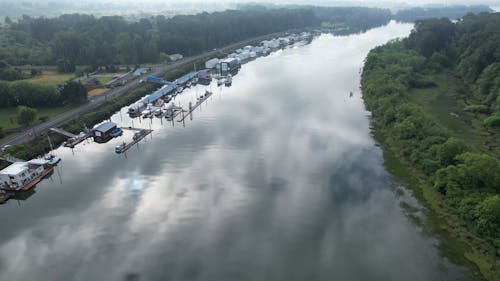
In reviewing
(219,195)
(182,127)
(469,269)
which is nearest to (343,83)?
(182,127)

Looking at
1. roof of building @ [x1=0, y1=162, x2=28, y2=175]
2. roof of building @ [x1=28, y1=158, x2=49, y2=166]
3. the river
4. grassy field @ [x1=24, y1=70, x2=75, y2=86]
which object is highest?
grassy field @ [x1=24, y1=70, x2=75, y2=86]

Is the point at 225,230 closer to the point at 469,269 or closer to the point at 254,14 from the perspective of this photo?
the point at 469,269

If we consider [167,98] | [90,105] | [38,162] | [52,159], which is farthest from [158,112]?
[38,162]

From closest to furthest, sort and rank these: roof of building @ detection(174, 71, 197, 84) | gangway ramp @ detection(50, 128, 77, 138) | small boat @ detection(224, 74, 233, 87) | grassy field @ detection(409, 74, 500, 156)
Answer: grassy field @ detection(409, 74, 500, 156) < gangway ramp @ detection(50, 128, 77, 138) < roof of building @ detection(174, 71, 197, 84) < small boat @ detection(224, 74, 233, 87)

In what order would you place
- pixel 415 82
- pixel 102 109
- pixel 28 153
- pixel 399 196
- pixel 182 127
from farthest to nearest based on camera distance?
pixel 415 82, pixel 102 109, pixel 182 127, pixel 28 153, pixel 399 196

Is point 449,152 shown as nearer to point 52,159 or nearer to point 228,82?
point 52,159

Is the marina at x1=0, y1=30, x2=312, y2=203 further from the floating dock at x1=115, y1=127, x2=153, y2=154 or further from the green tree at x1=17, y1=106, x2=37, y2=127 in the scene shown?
the green tree at x1=17, y1=106, x2=37, y2=127

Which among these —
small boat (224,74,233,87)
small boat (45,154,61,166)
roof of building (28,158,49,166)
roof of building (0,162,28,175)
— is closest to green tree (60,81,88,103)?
small boat (45,154,61,166)
